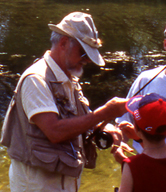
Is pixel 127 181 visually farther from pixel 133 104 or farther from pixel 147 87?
pixel 147 87

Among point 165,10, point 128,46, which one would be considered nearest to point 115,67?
point 128,46

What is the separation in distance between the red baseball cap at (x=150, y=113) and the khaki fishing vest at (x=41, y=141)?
0.49m

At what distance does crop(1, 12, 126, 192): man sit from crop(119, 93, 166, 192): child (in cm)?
29

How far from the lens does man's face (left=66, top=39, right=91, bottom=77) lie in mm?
2414

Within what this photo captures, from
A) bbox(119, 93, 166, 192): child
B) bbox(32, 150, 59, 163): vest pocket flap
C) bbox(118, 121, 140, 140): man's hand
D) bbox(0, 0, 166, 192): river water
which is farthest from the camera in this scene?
bbox(0, 0, 166, 192): river water

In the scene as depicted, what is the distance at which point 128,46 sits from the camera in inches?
458

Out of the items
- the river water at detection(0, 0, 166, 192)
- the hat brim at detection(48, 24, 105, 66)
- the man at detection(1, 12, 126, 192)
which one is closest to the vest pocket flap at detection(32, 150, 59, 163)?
the man at detection(1, 12, 126, 192)

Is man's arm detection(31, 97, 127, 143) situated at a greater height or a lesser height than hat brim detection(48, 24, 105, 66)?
lesser

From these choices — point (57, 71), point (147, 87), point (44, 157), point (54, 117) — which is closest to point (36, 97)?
point (54, 117)

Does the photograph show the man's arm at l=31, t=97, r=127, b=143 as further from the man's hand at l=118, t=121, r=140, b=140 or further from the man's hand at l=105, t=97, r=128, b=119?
the man's hand at l=118, t=121, r=140, b=140

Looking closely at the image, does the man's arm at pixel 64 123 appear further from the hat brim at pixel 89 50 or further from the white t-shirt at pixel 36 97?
the hat brim at pixel 89 50

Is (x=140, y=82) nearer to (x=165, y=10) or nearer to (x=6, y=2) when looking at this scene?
(x=165, y=10)

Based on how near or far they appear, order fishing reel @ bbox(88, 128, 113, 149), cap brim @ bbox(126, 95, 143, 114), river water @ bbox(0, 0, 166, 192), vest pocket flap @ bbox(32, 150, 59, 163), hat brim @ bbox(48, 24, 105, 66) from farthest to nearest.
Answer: river water @ bbox(0, 0, 166, 192), fishing reel @ bbox(88, 128, 113, 149), hat brim @ bbox(48, 24, 105, 66), vest pocket flap @ bbox(32, 150, 59, 163), cap brim @ bbox(126, 95, 143, 114)

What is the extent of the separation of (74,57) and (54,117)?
1.45 ft
